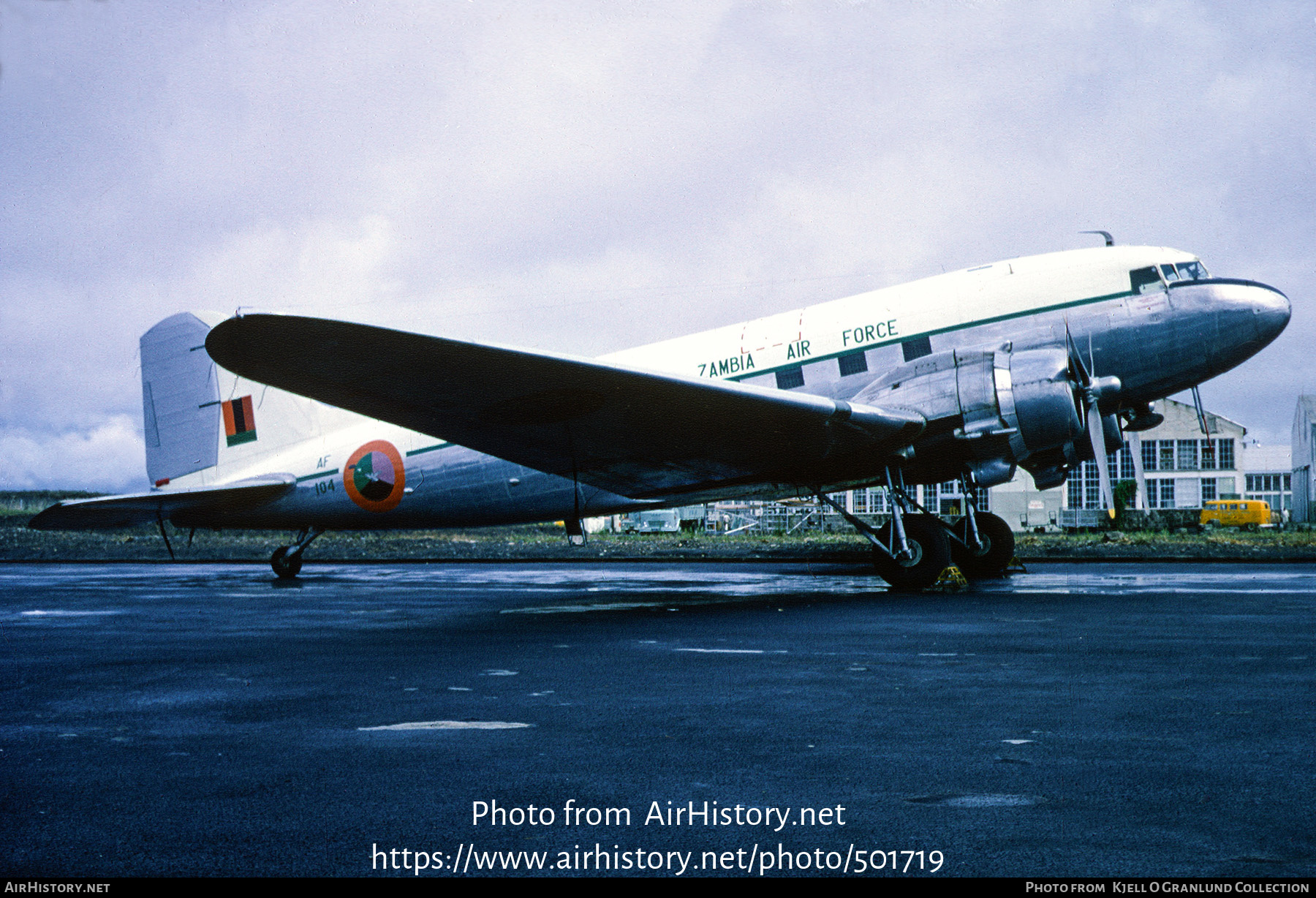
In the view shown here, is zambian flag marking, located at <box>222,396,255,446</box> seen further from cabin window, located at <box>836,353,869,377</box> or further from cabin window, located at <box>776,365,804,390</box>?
cabin window, located at <box>836,353,869,377</box>

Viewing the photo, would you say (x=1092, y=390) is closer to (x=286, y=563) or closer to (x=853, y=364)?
(x=853, y=364)

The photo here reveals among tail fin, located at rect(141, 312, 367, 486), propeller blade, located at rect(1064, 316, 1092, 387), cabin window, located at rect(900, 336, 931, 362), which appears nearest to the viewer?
propeller blade, located at rect(1064, 316, 1092, 387)

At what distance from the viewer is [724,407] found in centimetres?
1105

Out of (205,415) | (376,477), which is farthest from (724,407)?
(205,415)

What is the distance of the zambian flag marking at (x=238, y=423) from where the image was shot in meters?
17.6

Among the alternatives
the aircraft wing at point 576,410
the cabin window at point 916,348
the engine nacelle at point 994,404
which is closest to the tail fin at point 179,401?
the aircraft wing at point 576,410

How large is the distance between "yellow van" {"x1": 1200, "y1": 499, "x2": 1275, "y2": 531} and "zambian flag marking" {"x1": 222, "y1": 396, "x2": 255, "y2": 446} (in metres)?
50.0

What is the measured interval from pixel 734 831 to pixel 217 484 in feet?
53.3

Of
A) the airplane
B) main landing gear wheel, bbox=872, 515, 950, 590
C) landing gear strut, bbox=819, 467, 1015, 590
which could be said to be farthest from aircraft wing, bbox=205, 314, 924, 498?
main landing gear wheel, bbox=872, 515, 950, 590

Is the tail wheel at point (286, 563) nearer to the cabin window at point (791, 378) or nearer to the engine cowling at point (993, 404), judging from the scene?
the cabin window at point (791, 378)

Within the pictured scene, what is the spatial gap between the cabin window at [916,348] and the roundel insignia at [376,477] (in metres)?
7.99

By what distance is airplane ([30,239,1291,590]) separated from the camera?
10062mm

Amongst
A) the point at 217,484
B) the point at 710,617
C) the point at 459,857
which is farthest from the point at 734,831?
the point at 217,484

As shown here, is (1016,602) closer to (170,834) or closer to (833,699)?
(833,699)
